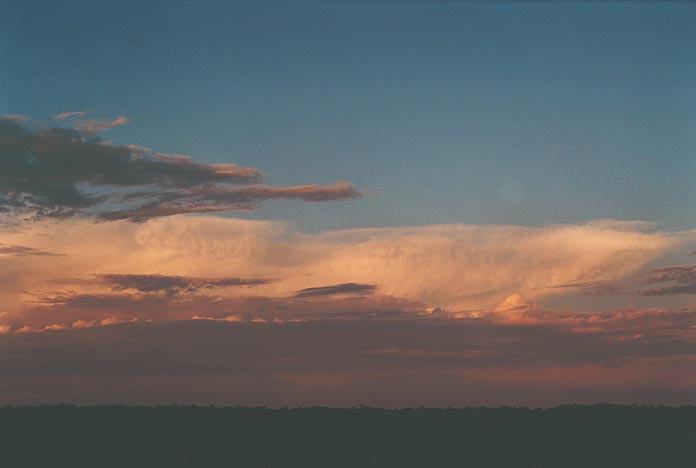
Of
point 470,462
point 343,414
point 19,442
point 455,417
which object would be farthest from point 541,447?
point 19,442

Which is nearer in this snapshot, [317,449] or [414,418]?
[317,449]

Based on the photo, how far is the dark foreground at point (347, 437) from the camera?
49312 millimetres

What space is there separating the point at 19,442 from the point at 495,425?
2547cm

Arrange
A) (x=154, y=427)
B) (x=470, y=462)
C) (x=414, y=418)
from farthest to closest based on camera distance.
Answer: (x=414, y=418) → (x=154, y=427) → (x=470, y=462)

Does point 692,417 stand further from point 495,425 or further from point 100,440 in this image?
point 100,440

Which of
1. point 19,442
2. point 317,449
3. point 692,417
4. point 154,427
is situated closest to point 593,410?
point 692,417

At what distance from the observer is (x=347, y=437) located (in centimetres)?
5359

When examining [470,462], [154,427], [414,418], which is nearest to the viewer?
[470,462]

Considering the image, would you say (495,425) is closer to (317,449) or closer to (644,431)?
(644,431)

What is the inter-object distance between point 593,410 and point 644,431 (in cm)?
622

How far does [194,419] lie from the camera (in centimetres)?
5894

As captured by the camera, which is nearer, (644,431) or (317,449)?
(317,449)

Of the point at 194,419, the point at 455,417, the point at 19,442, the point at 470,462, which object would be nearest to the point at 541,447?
the point at 470,462

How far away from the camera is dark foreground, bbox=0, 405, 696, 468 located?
49312mm
